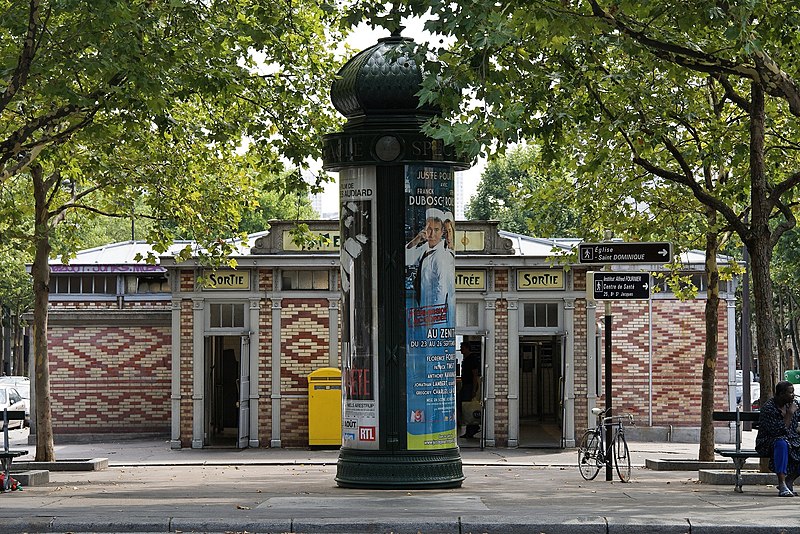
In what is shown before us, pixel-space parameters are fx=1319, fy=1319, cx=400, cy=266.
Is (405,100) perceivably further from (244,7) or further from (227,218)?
(227,218)

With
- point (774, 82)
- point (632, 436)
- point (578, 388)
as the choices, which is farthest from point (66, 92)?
point (632, 436)

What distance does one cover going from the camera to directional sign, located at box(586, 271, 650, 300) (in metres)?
16.4

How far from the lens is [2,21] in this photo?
572 inches

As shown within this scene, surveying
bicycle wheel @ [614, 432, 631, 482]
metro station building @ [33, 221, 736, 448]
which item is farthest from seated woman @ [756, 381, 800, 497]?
metro station building @ [33, 221, 736, 448]

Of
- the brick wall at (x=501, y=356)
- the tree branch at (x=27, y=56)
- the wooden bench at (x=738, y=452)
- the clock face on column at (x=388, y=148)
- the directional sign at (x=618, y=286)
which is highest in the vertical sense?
the tree branch at (x=27, y=56)

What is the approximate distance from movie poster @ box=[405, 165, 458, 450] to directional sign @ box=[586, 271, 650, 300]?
8.74ft

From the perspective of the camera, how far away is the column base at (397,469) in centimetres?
1408

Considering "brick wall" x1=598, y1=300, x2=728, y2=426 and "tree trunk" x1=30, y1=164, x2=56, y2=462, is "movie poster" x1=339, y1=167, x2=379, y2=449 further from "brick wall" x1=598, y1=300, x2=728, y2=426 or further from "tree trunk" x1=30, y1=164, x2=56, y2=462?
"brick wall" x1=598, y1=300, x2=728, y2=426

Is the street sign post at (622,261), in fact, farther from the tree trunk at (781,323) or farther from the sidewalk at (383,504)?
the tree trunk at (781,323)

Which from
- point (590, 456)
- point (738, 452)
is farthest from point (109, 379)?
point (738, 452)

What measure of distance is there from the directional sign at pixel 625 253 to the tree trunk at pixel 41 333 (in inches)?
333

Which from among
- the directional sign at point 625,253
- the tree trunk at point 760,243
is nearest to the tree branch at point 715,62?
the tree trunk at point 760,243

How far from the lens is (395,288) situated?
14.2 meters

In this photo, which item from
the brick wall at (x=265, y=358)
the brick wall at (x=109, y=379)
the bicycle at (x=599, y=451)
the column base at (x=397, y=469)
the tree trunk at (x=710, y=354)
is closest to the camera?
the column base at (x=397, y=469)
